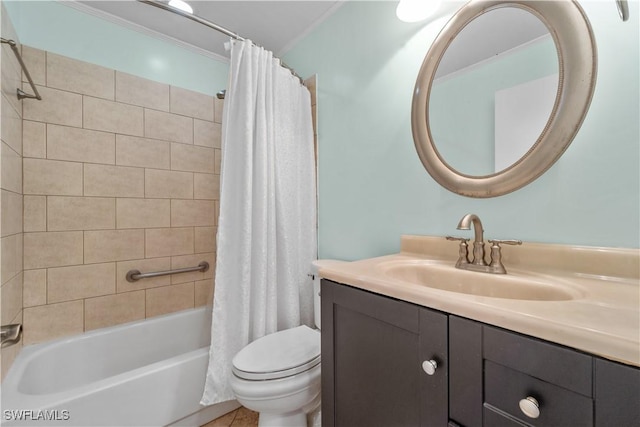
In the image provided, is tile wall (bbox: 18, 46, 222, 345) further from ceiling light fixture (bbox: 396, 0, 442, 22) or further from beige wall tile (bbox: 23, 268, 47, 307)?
ceiling light fixture (bbox: 396, 0, 442, 22)

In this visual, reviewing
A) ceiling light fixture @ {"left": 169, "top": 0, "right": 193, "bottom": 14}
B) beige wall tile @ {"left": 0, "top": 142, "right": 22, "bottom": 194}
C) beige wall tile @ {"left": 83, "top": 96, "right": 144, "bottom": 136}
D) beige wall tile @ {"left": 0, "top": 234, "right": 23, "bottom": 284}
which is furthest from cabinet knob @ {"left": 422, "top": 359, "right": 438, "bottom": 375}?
beige wall tile @ {"left": 83, "top": 96, "right": 144, "bottom": 136}

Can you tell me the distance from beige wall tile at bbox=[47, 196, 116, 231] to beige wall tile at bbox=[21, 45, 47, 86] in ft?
2.21

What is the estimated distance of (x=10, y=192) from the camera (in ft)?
4.12

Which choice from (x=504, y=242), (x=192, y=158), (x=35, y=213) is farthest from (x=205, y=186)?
(x=504, y=242)

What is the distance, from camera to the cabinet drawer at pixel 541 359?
1.40 ft

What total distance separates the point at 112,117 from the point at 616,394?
240 cm

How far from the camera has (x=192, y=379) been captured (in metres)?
1.36

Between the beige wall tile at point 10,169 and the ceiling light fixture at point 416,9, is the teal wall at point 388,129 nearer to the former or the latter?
the ceiling light fixture at point 416,9

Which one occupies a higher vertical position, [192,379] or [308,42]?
[308,42]

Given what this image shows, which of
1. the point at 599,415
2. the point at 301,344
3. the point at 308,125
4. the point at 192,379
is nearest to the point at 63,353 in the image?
the point at 192,379

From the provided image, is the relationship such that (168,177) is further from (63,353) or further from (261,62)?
(63,353)

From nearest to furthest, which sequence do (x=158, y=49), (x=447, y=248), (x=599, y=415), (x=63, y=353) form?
(x=599, y=415) → (x=447, y=248) → (x=63, y=353) → (x=158, y=49)

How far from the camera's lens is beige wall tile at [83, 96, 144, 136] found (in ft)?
5.40

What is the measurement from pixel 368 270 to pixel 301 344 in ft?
2.23
